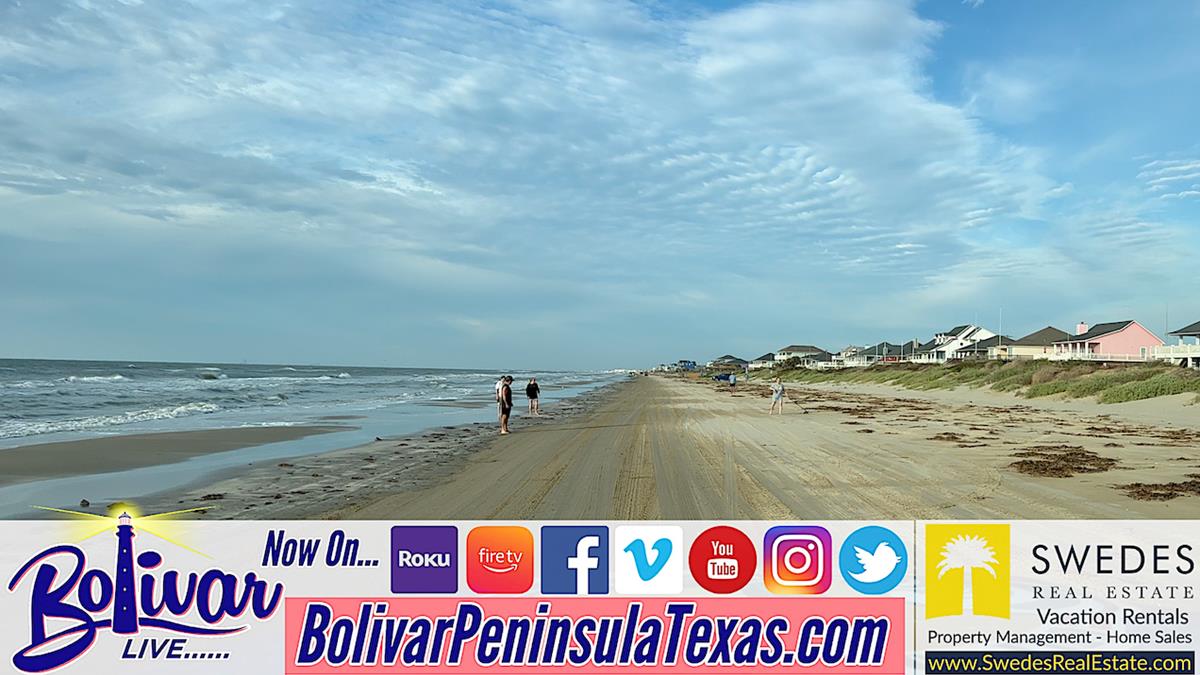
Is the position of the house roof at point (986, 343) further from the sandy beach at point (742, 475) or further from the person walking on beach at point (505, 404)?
the person walking on beach at point (505, 404)

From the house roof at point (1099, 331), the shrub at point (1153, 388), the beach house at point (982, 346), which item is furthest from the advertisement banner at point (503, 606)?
the beach house at point (982, 346)

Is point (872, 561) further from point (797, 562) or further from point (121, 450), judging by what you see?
point (121, 450)

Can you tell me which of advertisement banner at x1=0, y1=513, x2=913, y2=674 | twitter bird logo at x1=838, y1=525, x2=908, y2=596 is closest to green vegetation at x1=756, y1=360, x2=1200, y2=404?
twitter bird logo at x1=838, y1=525, x2=908, y2=596

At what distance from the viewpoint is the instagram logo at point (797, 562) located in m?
4.63

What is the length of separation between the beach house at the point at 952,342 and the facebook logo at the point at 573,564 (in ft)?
332

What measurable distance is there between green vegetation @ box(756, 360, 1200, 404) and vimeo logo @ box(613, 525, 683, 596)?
96.0 ft

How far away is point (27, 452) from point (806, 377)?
84484mm

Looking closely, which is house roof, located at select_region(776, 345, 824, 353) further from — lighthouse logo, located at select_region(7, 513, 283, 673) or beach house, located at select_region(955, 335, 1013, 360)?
lighthouse logo, located at select_region(7, 513, 283, 673)

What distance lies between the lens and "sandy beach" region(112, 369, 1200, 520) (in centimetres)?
949

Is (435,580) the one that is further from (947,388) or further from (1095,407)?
(947,388)

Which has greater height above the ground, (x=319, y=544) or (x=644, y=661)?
(x=319, y=544)

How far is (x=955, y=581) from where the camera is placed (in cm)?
483

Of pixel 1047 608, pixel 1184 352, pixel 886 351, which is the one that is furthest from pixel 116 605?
pixel 886 351

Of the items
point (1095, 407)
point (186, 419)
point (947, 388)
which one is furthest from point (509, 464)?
point (947, 388)
